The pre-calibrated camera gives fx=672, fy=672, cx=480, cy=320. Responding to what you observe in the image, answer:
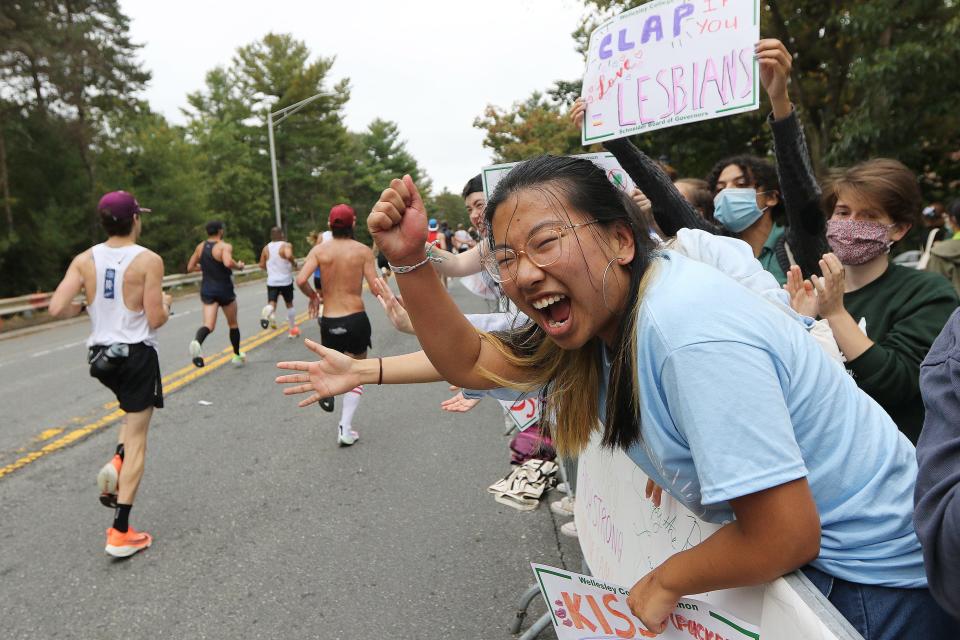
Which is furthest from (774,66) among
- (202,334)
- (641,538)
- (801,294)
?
(202,334)

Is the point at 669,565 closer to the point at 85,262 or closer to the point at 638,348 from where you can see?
the point at 638,348

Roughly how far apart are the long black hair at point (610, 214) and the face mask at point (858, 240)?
1.35 meters

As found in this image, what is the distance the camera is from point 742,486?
1.12m

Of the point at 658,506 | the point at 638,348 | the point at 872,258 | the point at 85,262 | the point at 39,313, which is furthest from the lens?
the point at 39,313

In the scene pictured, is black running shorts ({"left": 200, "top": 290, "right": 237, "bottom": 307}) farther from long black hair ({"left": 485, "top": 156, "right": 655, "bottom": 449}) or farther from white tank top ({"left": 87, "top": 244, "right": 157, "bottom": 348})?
long black hair ({"left": 485, "top": 156, "right": 655, "bottom": 449})

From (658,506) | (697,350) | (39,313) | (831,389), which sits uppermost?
(697,350)

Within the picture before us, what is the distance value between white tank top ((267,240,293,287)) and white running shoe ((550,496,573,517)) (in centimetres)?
894

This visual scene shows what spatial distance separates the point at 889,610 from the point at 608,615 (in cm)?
56

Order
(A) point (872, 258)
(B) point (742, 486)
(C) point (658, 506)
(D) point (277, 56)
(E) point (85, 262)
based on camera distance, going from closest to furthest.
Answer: (B) point (742, 486)
(C) point (658, 506)
(A) point (872, 258)
(E) point (85, 262)
(D) point (277, 56)

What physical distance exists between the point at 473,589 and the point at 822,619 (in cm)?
242

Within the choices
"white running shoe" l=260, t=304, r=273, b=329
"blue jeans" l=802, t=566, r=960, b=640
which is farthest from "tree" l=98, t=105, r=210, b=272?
"blue jeans" l=802, t=566, r=960, b=640

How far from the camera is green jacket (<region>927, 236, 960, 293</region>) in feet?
18.0

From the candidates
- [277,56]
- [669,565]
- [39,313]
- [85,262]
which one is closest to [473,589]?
[669,565]

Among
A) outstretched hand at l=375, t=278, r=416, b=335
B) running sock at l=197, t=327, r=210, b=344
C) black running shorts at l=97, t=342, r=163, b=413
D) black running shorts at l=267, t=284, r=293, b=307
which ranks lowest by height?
running sock at l=197, t=327, r=210, b=344
